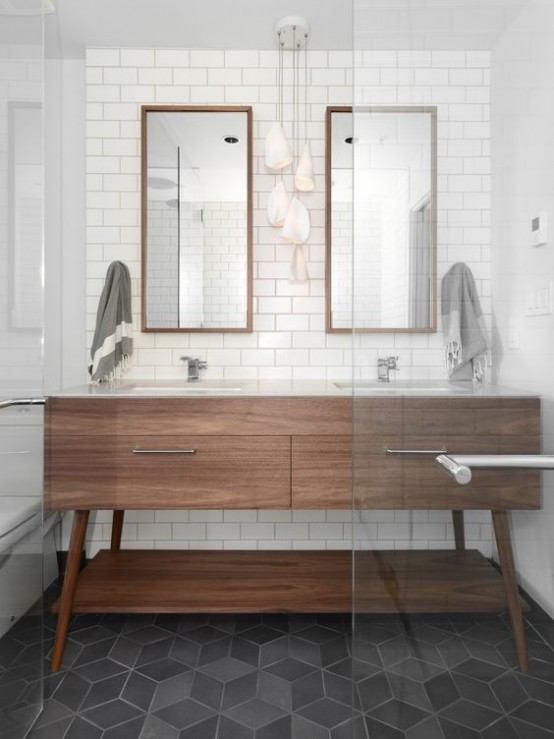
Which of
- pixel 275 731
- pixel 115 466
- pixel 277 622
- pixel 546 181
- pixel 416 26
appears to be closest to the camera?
pixel 546 181

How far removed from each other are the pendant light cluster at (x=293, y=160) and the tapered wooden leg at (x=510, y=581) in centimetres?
185

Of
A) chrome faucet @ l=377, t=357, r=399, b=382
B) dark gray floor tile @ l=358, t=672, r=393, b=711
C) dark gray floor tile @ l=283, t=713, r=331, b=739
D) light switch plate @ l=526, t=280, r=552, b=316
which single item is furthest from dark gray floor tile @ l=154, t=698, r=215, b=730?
light switch plate @ l=526, t=280, r=552, b=316

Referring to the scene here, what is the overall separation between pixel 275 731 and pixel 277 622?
0.62 meters

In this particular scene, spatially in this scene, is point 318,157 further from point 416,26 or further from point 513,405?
point 513,405

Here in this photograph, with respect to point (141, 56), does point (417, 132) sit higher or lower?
lower

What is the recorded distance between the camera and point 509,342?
0.65 m

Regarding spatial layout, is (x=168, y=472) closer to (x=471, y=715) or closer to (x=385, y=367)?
(x=385, y=367)

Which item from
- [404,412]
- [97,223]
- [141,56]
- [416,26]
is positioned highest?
[141,56]

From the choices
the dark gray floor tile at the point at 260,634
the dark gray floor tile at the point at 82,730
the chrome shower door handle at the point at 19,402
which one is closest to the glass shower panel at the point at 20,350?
the chrome shower door handle at the point at 19,402

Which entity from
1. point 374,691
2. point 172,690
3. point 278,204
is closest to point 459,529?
point 374,691

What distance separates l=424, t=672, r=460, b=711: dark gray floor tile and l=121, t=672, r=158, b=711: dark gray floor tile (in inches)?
44.8

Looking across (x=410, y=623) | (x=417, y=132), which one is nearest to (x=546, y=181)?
(x=417, y=132)

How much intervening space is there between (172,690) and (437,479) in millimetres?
1354

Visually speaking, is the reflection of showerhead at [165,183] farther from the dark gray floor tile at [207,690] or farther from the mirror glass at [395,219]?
the dark gray floor tile at [207,690]
